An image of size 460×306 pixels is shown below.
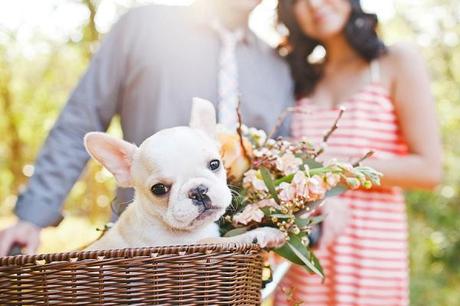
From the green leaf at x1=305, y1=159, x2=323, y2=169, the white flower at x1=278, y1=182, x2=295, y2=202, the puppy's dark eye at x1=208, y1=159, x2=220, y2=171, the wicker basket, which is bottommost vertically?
the wicker basket

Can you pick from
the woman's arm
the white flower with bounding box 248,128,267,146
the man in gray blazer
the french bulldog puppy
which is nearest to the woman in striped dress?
the woman's arm

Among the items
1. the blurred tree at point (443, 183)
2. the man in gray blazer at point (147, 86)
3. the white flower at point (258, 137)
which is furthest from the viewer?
the blurred tree at point (443, 183)

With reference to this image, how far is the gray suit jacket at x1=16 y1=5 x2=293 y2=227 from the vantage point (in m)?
1.68

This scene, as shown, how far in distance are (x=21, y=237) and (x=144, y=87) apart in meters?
0.47

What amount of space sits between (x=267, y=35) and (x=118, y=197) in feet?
3.63

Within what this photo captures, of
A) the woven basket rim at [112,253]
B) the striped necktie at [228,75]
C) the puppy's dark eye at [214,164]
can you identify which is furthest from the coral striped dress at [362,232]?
the woven basket rim at [112,253]

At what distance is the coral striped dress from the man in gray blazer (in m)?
0.20

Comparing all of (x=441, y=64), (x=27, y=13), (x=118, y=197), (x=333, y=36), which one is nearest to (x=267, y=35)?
(x=333, y=36)

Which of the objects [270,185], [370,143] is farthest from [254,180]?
[370,143]

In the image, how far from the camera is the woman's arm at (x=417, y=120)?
2.07 metres

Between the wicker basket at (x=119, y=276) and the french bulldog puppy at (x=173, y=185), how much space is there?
0.24 feet

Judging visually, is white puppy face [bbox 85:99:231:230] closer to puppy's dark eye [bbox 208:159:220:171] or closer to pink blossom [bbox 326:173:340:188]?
puppy's dark eye [bbox 208:159:220:171]

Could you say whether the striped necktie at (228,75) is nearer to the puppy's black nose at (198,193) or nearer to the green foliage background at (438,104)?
the puppy's black nose at (198,193)

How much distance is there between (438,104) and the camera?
657 cm
